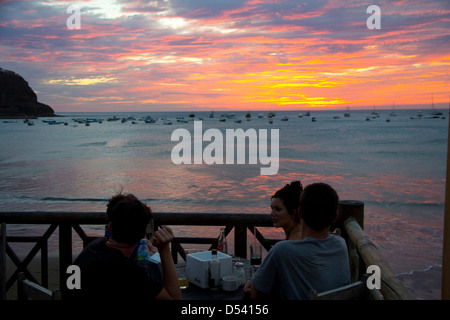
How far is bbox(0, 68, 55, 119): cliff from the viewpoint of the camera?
107250 mm

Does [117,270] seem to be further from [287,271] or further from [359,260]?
[359,260]

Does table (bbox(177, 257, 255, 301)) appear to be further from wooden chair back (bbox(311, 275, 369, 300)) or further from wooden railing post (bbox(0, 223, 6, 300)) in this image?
wooden railing post (bbox(0, 223, 6, 300))

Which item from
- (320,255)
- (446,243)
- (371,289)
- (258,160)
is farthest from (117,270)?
(258,160)

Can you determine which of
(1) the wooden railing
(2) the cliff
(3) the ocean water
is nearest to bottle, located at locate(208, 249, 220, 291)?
(1) the wooden railing

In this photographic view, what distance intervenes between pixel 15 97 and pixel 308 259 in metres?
125

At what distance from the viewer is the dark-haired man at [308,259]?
7.41 feet

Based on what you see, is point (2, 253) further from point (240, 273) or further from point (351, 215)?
point (351, 215)

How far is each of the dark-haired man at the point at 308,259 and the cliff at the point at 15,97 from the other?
118830 millimetres

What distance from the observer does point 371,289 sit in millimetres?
2408

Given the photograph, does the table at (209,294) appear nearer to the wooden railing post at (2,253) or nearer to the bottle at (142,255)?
the bottle at (142,255)

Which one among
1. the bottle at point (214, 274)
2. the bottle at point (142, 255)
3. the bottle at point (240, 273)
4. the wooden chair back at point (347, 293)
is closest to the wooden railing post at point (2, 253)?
the bottle at point (142, 255)

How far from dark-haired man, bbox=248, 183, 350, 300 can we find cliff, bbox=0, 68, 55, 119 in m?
119

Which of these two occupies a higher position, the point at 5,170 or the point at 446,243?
the point at 446,243
